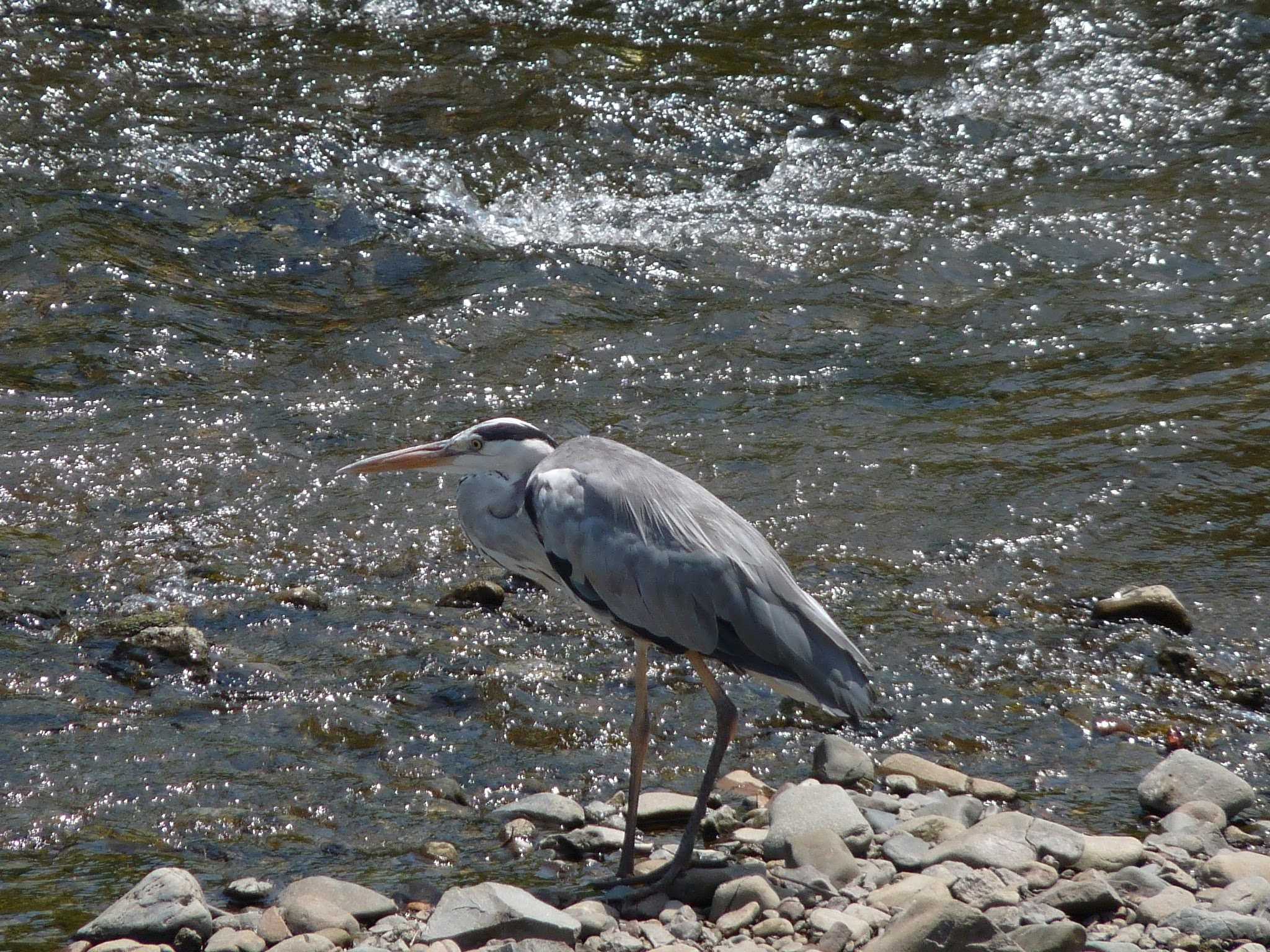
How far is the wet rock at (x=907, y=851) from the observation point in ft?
14.1

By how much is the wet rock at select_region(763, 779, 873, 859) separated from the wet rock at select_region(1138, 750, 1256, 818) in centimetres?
105

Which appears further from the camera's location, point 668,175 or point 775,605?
point 668,175

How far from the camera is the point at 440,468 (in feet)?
18.2

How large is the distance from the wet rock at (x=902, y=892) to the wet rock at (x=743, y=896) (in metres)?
0.28

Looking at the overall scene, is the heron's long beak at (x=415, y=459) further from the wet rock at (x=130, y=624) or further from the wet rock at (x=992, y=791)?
the wet rock at (x=992, y=791)

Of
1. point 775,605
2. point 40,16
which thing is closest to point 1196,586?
point 775,605

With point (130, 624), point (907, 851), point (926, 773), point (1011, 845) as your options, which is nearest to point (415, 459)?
point (130, 624)

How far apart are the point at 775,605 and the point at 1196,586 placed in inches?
104

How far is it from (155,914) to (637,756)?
1590 mm

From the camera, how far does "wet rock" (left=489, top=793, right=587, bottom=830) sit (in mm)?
4695

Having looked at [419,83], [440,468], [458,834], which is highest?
[419,83]

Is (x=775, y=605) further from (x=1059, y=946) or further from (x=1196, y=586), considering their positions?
(x=1196, y=586)

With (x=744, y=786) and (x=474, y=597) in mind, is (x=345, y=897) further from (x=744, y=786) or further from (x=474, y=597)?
(x=474, y=597)

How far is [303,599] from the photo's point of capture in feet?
20.2
